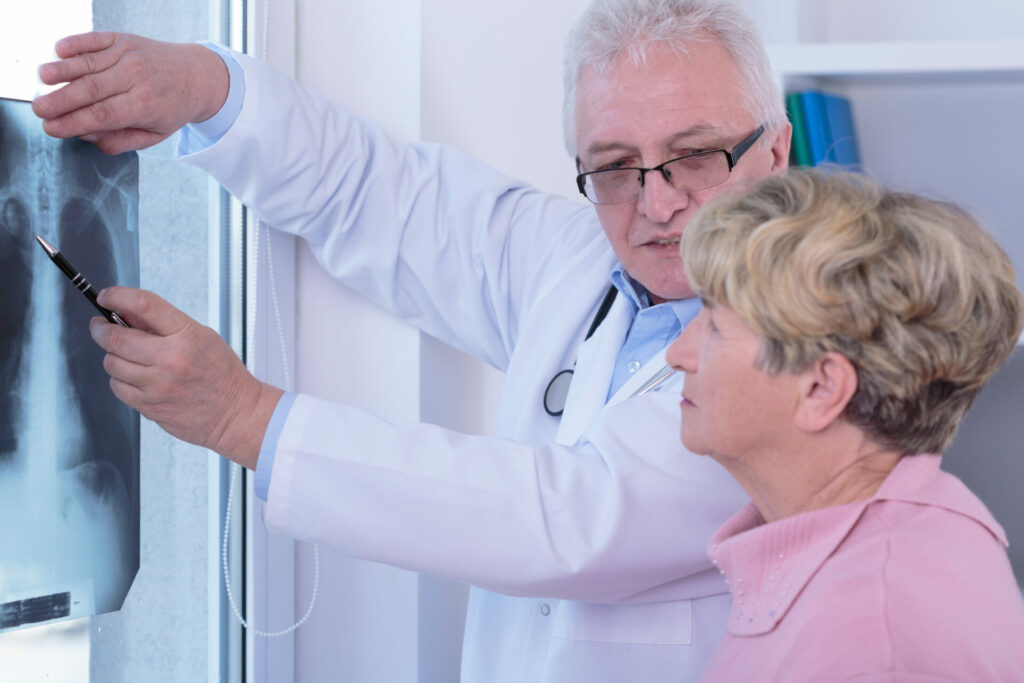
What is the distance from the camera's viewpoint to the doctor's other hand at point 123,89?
981 mm

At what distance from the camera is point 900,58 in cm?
164

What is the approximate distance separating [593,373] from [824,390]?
0.45 meters

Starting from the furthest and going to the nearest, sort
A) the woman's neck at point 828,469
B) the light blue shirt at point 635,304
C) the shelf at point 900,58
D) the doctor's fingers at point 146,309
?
the shelf at point 900,58 < the light blue shirt at point 635,304 < the doctor's fingers at point 146,309 < the woman's neck at point 828,469

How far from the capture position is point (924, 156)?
6.57 feet

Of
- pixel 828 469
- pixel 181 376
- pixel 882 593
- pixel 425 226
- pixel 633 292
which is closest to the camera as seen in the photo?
pixel 882 593

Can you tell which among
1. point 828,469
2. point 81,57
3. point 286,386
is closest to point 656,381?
point 828,469

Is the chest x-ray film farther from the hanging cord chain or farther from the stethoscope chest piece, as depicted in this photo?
the stethoscope chest piece

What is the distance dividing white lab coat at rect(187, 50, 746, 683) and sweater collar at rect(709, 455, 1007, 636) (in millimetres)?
180

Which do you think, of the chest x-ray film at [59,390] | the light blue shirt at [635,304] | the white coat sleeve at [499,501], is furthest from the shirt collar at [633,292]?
the chest x-ray film at [59,390]

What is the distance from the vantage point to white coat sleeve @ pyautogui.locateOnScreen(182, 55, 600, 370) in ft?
4.30

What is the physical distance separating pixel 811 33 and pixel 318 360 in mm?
1252

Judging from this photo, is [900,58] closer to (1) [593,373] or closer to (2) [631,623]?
(1) [593,373]

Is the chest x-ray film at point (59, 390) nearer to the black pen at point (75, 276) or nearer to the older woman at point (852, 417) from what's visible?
the black pen at point (75, 276)

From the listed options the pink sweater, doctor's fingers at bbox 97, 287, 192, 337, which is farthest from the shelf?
doctor's fingers at bbox 97, 287, 192, 337
